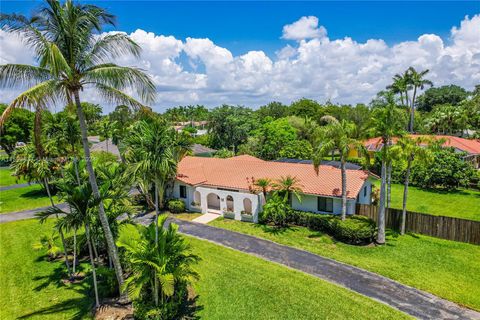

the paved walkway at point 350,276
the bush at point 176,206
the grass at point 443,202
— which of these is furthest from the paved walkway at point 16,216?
the grass at point 443,202

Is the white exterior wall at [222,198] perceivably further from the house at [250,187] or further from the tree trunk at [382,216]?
the tree trunk at [382,216]

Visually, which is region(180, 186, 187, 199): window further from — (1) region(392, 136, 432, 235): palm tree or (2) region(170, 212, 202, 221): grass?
(1) region(392, 136, 432, 235): palm tree

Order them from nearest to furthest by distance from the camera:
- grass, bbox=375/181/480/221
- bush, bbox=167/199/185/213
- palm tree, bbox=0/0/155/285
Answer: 1. palm tree, bbox=0/0/155/285
2. grass, bbox=375/181/480/221
3. bush, bbox=167/199/185/213

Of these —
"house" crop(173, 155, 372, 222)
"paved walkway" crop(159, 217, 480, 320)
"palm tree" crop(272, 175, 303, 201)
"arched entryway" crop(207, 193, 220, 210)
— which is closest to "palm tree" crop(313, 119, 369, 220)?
"house" crop(173, 155, 372, 222)

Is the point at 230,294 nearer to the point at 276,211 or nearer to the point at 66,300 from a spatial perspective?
the point at 66,300

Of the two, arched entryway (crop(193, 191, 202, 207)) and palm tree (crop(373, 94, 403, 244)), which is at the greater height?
palm tree (crop(373, 94, 403, 244))

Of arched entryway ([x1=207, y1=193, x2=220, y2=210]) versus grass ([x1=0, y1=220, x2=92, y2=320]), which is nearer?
grass ([x1=0, y1=220, x2=92, y2=320])

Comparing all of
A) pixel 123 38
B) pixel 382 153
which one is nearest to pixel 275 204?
pixel 382 153

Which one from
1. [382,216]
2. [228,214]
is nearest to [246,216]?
[228,214]
